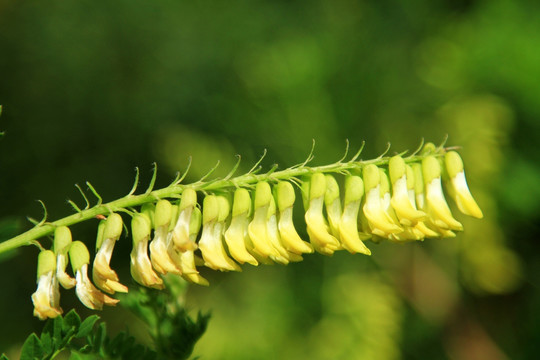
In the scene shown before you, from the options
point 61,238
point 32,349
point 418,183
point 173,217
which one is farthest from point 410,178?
point 32,349

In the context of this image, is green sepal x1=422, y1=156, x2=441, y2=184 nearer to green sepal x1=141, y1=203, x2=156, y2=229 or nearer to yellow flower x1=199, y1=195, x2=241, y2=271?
yellow flower x1=199, y1=195, x2=241, y2=271

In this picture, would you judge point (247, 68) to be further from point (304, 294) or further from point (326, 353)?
point (326, 353)

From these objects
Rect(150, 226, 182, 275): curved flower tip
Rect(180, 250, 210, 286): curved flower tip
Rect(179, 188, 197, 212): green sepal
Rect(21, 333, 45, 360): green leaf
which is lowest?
Rect(21, 333, 45, 360): green leaf

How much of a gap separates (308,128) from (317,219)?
2607mm

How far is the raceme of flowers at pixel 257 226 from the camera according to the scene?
4.76 feet

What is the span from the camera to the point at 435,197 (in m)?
1.65

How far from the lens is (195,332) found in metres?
1.68

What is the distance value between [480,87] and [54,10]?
3385 mm

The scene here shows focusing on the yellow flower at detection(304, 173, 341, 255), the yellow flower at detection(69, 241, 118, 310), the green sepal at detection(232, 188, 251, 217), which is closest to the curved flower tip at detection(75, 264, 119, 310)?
the yellow flower at detection(69, 241, 118, 310)

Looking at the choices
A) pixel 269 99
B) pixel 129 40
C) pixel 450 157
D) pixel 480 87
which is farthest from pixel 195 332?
pixel 129 40

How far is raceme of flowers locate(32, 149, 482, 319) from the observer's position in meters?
1.45

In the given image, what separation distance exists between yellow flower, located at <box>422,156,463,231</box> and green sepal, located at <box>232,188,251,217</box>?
16.9 inches

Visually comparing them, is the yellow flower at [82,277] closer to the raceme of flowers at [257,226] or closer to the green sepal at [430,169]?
the raceme of flowers at [257,226]

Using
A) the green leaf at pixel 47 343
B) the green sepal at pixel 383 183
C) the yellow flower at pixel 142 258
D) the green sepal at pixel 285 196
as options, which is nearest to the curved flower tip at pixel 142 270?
the yellow flower at pixel 142 258
